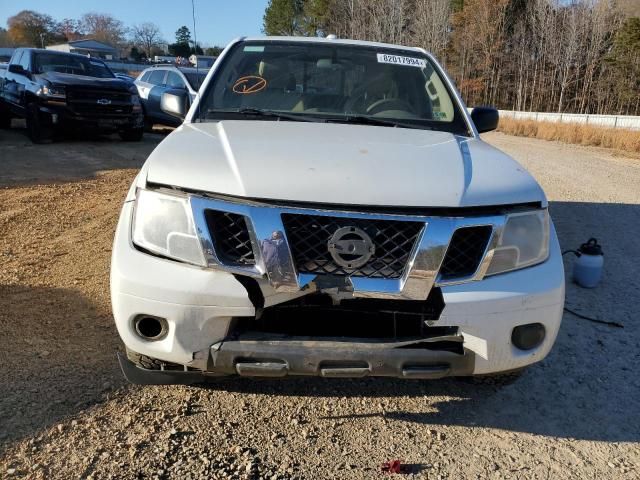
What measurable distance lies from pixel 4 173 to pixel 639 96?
43617 mm

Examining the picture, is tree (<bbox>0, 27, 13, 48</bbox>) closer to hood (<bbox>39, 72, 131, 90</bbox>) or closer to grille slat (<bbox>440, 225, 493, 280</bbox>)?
hood (<bbox>39, 72, 131, 90</bbox>)

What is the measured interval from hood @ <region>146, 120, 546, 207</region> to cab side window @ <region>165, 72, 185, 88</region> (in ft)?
33.1

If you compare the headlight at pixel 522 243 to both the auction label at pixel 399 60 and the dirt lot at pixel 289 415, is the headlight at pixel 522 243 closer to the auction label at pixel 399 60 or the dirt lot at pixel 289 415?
the dirt lot at pixel 289 415

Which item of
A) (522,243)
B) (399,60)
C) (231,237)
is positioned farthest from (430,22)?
(231,237)

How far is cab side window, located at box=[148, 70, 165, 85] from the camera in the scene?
1335 centimetres

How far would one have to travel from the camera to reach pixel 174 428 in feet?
8.15

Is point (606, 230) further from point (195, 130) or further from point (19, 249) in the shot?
point (19, 249)

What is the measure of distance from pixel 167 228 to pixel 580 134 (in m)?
19.7

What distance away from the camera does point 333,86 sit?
3.73 m

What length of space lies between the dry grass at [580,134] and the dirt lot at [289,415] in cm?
1472

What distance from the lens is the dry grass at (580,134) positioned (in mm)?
16625

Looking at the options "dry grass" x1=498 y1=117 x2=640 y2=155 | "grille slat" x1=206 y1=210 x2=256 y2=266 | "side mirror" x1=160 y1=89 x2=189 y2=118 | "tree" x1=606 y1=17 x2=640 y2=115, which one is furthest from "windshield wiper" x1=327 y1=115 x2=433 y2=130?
"tree" x1=606 y1=17 x2=640 y2=115

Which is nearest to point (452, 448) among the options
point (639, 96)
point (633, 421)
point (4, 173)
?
point (633, 421)

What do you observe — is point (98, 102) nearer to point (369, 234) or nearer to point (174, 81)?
point (174, 81)
